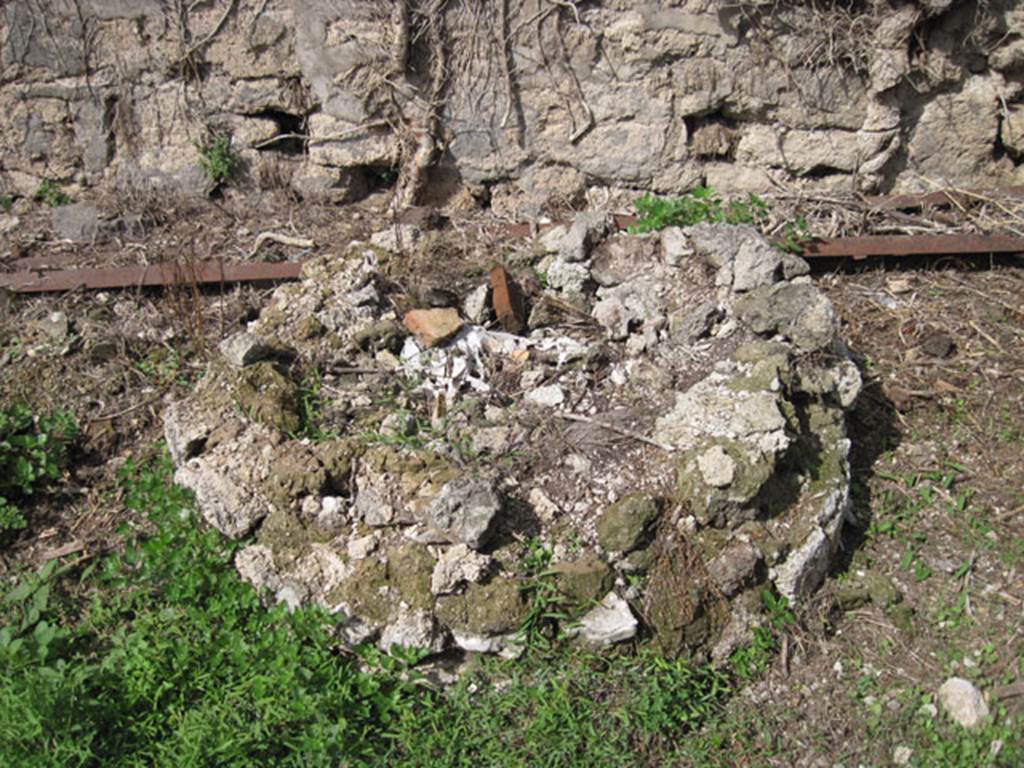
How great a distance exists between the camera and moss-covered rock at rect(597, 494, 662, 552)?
305cm

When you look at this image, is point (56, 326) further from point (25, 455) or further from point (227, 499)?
point (227, 499)

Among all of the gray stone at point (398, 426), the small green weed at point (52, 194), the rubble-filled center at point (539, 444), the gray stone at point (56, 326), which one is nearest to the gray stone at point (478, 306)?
the rubble-filled center at point (539, 444)

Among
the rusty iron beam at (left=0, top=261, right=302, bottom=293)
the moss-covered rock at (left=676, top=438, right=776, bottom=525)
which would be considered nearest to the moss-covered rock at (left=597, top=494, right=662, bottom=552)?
the moss-covered rock at (left=676, top=438, right=776, bottom=525)

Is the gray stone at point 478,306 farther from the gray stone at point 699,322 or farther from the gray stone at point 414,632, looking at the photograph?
the gray stone at point 414,632

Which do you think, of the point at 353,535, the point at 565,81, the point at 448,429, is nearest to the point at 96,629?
the point at 353,535

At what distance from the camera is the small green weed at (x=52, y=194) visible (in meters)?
5.09

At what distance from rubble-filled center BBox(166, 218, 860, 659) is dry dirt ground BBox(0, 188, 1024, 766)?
26 cm

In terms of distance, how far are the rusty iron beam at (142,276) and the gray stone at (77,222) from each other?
41 cm

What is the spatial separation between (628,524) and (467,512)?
53 centimetres

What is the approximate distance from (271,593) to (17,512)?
1.15m

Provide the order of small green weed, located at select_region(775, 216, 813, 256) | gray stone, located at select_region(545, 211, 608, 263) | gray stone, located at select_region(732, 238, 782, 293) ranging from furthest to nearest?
small green weed, located at select_region(775, 216, 813, 256), gray stone, located at select_region(545, 211, 608, 263), gray stone, located at select_region(732, 238, 782, 293)

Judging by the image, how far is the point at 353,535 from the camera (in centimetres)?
317

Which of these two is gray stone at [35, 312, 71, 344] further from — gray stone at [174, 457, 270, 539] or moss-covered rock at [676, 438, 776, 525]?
moss-covered rock at [676, 438, 776, 525]

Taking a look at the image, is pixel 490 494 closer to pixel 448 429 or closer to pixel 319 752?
pixel 448 429
